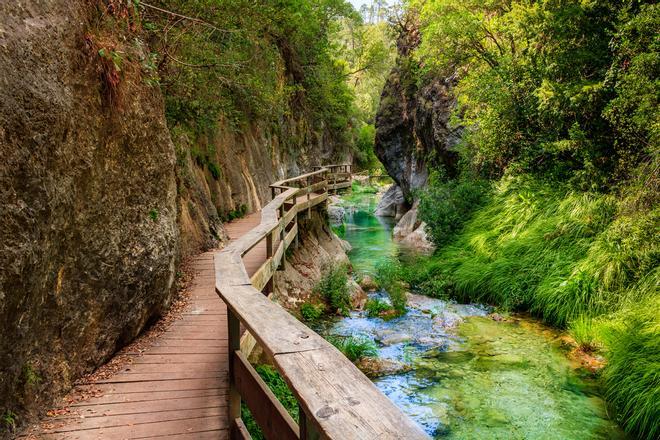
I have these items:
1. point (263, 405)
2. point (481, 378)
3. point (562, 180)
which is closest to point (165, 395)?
point (263, 405)

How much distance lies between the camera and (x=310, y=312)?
948 centimetres

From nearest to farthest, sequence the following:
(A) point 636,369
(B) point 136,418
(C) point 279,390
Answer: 1. (B) point 136,418
2. (C) point 279,390
3. (A) point 636,369

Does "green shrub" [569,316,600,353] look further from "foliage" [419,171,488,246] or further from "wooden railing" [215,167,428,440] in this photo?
"foliage" [419,171,488,246]

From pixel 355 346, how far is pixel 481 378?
6.74ft

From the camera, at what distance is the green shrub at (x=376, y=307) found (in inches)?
412

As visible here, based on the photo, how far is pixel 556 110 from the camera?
1130cm

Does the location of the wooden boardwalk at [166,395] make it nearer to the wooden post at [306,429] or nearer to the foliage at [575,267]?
the wooden post at [306,429]

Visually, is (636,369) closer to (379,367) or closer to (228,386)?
(379,367)

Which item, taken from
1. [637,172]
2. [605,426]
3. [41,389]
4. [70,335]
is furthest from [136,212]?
[637,172]

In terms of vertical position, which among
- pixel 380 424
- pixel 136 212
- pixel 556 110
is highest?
pixel 556 110

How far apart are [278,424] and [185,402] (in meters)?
1.89

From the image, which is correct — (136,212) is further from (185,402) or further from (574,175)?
(574,175)

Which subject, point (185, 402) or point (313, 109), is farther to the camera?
point (313, 109)

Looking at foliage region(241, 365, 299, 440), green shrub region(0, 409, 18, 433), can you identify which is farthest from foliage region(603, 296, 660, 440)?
green shrub region(0, 409, 18, 433)
